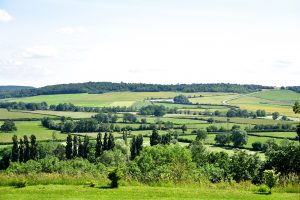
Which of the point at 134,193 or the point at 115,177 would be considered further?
the point at 115,177

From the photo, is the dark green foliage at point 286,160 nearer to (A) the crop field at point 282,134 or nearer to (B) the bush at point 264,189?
(B) the bush at point 264,189

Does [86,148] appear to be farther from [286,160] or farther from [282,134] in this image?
[286,160]

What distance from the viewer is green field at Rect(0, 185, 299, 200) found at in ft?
62.0

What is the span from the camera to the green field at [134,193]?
18.9 meters

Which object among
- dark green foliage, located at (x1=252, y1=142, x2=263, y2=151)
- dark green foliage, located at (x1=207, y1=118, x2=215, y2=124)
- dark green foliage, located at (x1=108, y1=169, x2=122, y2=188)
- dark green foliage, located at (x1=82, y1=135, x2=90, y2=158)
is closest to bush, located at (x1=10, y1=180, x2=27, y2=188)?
dark green foliage, located at (x1=108, y1=169, x2=122, y2=188)

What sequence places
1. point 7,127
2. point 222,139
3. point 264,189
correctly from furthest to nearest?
point 7,127 < point 222,139 < point 264,189

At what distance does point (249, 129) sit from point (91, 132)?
62.0m

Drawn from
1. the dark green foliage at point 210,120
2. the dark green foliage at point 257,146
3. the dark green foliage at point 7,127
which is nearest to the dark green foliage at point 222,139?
the dark green foliage at point 257,146

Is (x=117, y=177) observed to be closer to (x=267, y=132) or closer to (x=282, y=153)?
(x=282, y=153)

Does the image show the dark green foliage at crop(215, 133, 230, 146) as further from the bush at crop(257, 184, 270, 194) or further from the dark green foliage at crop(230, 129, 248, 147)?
the bush at crop(257, 184, 270, 194)

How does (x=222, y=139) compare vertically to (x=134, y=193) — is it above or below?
below

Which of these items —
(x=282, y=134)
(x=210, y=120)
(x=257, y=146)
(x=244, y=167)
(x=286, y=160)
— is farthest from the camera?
(x=210, y=120)

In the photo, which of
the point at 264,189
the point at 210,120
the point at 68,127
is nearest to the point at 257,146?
the point at 210,120

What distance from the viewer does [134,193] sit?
19.6 m
